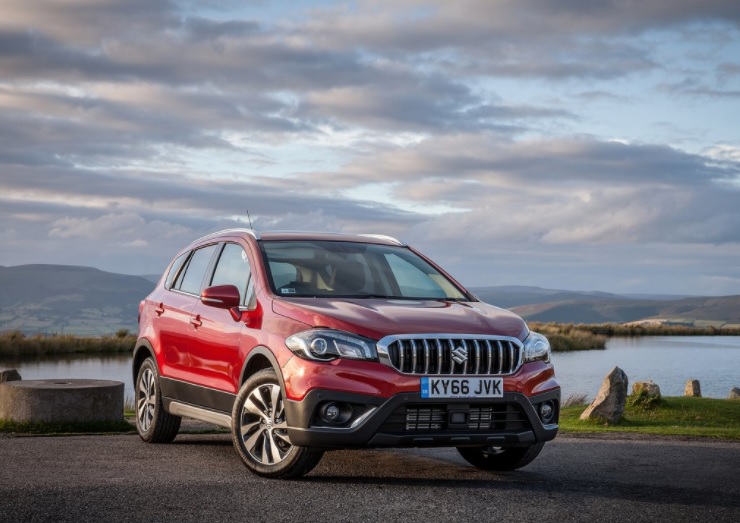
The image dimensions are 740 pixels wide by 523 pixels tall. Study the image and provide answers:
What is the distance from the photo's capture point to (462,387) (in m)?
7.77

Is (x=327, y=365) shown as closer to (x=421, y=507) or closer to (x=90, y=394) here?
(x=421, y=507)

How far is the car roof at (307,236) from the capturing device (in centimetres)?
970

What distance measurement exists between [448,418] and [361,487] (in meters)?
0.80

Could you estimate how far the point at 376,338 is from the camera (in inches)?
303

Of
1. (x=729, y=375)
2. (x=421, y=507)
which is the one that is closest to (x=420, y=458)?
(x=421, y=507)

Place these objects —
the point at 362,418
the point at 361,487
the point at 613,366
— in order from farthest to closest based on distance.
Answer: the point at 613,366 → the point at 361,487 → the point at 362,418

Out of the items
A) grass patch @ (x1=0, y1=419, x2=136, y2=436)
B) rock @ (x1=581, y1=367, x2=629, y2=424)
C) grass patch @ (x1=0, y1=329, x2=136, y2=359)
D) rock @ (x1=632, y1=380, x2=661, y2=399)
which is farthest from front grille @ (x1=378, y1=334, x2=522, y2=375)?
grass patch @ (x1=0, y1=329, x2=136, y2=359)

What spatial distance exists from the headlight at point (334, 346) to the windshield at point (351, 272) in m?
0.91

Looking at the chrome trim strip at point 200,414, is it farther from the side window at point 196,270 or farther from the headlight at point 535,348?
the headlight at point 535,348

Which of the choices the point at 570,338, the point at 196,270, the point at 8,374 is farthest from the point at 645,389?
the point at 570,338

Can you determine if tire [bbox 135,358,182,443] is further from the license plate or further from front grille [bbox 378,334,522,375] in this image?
the license plate

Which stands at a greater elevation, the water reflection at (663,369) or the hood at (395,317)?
the hood at (395,317)

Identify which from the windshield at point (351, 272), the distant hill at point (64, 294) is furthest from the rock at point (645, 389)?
the distant hill at point (64, 294)

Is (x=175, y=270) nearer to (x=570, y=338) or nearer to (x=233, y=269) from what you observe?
(x=233, y=269)
